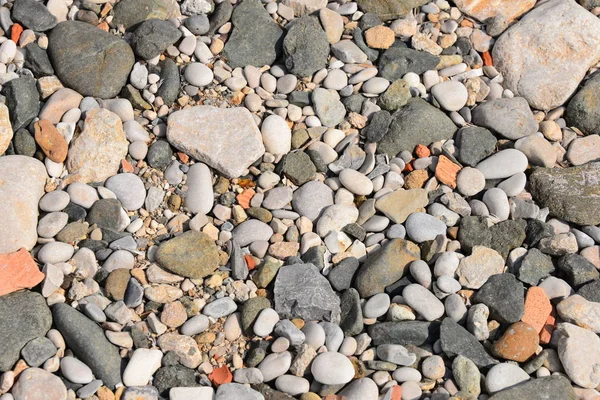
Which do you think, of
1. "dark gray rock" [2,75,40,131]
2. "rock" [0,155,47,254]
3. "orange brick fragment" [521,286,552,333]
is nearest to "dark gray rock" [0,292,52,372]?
"rock" [0,155,47,254]

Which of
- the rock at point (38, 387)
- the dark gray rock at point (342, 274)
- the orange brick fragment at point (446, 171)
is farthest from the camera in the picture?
the orange brick fragment at point (446, 171)

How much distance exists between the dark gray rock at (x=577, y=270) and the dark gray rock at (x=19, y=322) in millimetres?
2275

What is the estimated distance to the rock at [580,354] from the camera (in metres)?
2.92

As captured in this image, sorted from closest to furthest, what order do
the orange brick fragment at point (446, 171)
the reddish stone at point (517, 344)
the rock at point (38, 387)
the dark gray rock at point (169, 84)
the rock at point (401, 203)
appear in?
the rock at point (38, 387)
the reddish stone at point (517, 344)
the rock at point (401, 203)
the orange brick fragment at point (446, 171)
the dark gray rock at point (169, 84)

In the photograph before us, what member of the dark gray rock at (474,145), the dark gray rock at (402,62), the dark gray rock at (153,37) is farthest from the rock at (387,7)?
the dark gray rock at (153,37)

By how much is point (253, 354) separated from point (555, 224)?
1.58 metres

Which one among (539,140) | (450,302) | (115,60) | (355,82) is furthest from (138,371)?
(539,140)

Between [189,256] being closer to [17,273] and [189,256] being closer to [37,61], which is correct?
[17,273]

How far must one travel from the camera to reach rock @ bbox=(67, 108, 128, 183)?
338cm

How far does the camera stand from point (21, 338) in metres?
2.87

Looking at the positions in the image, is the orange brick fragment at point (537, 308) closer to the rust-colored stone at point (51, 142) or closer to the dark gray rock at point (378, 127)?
the dark gray rock at point (378, 127)

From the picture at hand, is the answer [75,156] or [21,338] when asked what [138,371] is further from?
[75,156]

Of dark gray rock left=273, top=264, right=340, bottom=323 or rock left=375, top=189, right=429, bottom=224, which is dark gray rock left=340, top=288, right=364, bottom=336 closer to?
dark gray rock left=273, top=264, right=340, bottom=323

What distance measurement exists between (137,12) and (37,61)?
0.59 metres
